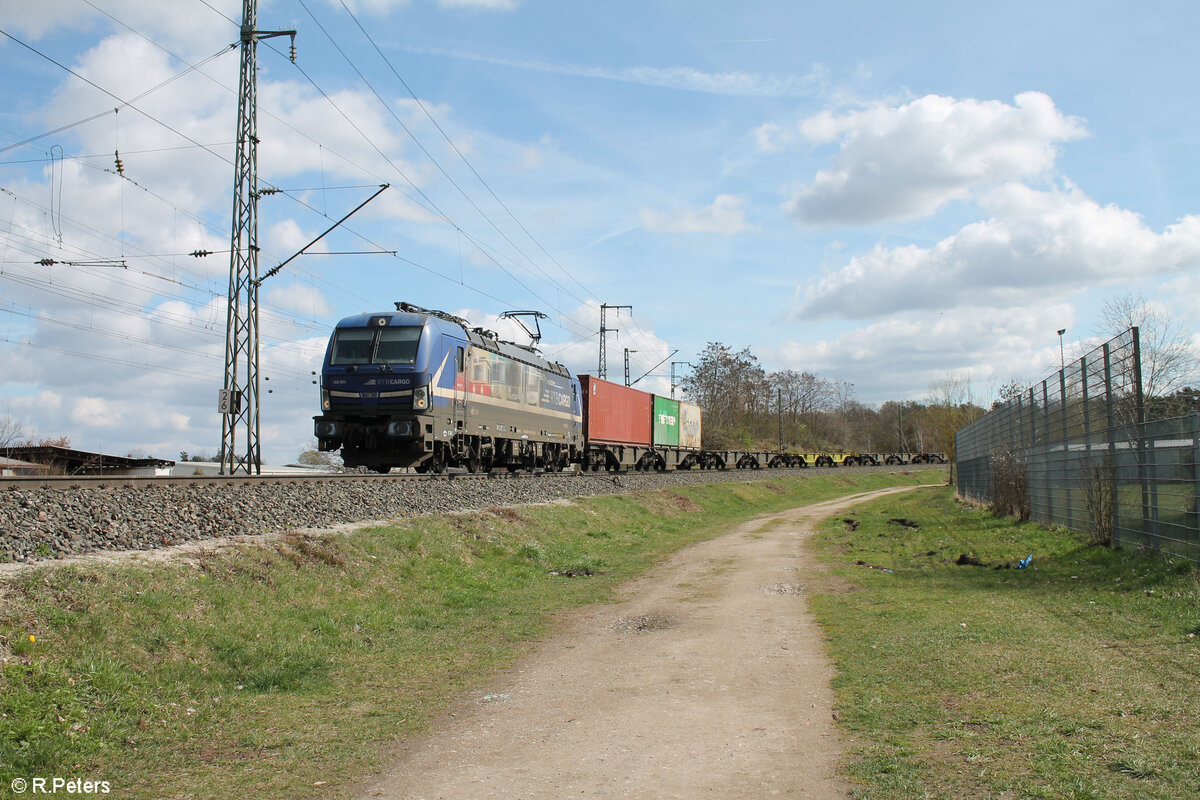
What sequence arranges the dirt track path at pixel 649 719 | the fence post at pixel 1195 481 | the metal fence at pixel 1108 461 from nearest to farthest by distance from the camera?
the dirt track path at pixel 649 719 < the fence post at pixel 1195 481 < the metal fence at pixel 1108 461

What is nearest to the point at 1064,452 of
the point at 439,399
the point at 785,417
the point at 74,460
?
the point at 439,399

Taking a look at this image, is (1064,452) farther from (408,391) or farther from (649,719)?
(408,391)

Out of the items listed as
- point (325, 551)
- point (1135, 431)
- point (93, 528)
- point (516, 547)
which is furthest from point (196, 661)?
point (1135, 431)

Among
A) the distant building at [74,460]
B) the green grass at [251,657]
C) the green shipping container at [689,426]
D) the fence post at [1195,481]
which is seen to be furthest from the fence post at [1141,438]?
the distant building at [74,460]

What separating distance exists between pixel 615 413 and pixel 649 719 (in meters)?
30.2

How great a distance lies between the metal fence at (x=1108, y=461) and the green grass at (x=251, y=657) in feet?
23.5

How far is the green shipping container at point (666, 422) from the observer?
41.2 metres

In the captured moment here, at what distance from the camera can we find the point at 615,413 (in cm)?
3578

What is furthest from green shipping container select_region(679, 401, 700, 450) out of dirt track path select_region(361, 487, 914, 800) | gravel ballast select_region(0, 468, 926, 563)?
dirt track path select_region(361, 487, 914, 800)

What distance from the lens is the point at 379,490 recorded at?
51.2ft

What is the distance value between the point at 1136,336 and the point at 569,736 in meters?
10.7

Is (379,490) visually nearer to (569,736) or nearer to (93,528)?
(93,528)

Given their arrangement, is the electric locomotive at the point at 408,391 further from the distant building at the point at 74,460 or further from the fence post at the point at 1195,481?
the distant building at the point at 74,460

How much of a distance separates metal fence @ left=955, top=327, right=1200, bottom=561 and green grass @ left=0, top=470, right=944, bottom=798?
716 cm
